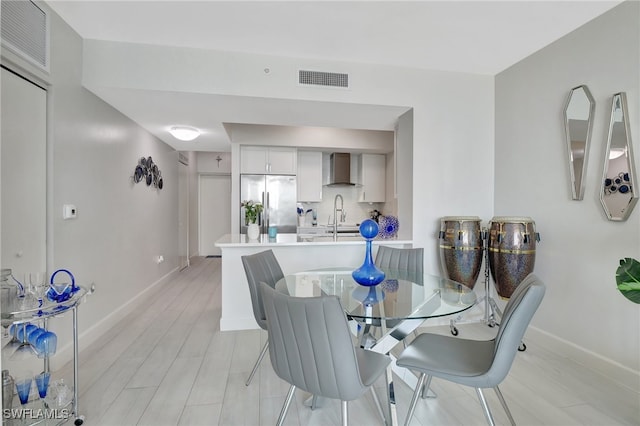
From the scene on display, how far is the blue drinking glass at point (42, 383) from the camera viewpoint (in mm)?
1681

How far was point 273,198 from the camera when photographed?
16.3 feet

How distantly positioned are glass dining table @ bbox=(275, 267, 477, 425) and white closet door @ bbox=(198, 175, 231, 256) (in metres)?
5.58

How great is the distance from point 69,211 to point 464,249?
3.34m

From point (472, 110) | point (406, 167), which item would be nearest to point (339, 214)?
point (406, 167)

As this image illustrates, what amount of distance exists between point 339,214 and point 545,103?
358 centimetres

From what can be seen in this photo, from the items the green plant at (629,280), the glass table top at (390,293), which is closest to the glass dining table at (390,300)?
the glass table top at (390,293)

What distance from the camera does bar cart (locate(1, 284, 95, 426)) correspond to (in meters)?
1.50

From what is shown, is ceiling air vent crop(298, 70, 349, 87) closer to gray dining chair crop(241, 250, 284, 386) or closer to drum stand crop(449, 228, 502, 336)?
gray dining chair crop(241, 250, 284, 386)

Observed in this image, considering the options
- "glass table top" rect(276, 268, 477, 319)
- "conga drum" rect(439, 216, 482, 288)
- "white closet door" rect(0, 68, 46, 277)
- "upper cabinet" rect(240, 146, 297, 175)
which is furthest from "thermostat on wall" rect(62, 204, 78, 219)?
"conga drum" rect(439, 216, 482, 288)

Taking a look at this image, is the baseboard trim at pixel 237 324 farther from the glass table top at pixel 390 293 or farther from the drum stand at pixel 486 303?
the drum stand at pixel 486 303

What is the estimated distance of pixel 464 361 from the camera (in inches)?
62.3

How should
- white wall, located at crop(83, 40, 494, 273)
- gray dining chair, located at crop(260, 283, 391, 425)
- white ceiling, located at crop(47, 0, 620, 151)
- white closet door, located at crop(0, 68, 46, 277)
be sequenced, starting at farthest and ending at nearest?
white wall, located at crop(83, 40, 494, 273), white ceiling, located at crop(47, 0, 620, 151), white closet door, located at crop(0, 68, 46, 277), gray dining chair, located at crop(260, 283, 391, 425)

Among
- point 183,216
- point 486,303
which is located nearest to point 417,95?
point 486,303

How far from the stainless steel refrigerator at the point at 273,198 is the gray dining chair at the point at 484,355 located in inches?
137
